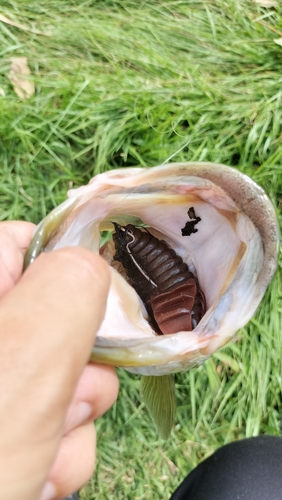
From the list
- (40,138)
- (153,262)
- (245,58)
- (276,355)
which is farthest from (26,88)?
(276,355)

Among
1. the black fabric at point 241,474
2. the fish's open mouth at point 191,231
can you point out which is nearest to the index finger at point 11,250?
the fish's open mouth at point 191,231

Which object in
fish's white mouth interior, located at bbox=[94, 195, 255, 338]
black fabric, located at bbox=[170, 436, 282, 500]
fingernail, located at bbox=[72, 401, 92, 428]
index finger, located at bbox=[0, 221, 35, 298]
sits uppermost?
fish's white mouth interior, located at bbox=[94, 195, 255, 338]

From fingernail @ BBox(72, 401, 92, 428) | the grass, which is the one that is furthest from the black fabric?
fingernail @ BBox(72, 401, 92, 428)

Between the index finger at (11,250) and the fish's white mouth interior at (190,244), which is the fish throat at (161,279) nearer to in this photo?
the fish's white mouth interior at (190,244)

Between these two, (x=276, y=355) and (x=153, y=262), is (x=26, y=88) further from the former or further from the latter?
(x=276, y=355)

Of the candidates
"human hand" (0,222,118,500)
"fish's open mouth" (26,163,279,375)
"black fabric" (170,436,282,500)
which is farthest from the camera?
"black fabric" (170,436,282,500)

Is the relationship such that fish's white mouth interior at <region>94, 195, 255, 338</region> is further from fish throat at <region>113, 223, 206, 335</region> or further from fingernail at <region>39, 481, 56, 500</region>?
fingernail at <region>39, 481, 56, 500</region>

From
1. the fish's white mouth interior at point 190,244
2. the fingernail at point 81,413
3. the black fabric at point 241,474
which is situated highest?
the fish's white mouth interior at point 190,244
